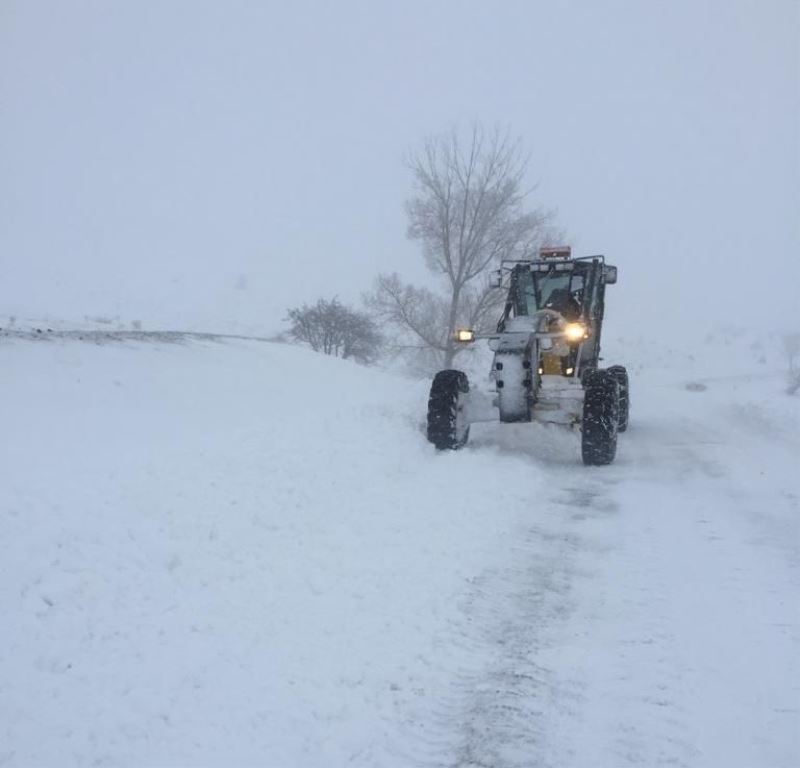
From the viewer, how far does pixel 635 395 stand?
19.8m

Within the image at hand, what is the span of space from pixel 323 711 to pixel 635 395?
18.3m

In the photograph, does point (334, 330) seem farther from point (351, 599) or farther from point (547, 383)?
point (351, 599)

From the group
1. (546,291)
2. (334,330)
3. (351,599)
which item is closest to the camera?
(351,599)

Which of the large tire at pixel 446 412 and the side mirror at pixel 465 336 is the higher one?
the side mirror at pixel 465 336

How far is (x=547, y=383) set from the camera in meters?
9.91

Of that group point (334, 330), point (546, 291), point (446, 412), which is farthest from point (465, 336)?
point (334, 330)

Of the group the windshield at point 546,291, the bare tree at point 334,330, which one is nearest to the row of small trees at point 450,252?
the bare tree at point 334,330

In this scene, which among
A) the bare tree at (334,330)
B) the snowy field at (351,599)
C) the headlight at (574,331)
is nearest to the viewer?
the snowy field at (351,599)

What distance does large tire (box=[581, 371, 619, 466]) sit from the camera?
8.92 meters

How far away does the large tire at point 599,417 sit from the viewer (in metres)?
8.92

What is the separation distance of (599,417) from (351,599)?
559cm

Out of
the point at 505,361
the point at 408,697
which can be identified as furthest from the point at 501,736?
the point at 505,361

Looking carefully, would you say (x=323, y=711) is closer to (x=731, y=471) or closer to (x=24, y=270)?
(x=731, y=471)

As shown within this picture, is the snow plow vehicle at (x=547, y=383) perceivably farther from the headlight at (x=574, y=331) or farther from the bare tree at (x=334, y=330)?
the bare tree at (x=334, y=330)
